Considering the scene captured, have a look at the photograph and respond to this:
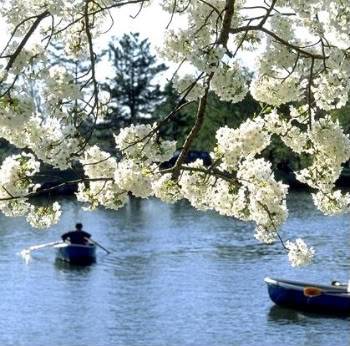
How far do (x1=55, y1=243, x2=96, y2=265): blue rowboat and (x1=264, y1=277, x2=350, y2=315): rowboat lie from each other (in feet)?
29.1

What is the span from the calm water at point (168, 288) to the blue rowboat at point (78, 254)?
0.45 m

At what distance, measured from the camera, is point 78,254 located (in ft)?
104

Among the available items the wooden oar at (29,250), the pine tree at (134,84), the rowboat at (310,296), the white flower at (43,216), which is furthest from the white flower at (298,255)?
the pine tree at (134,84)

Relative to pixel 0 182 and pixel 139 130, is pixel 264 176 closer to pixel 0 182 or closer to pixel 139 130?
pixel 139 130

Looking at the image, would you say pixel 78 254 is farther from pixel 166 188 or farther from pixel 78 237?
pixel 166 188

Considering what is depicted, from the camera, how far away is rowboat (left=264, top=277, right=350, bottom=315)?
77.7 ft

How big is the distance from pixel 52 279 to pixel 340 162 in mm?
23316

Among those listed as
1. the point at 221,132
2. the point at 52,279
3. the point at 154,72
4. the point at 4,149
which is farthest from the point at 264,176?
the point at 154,72

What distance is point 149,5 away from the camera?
6.34 meters

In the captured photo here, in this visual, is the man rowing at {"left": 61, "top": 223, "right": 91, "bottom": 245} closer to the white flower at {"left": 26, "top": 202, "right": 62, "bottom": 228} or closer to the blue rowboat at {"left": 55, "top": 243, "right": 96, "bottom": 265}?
the blue rowboat at {"left": 55, "top": 243, "right": 96, "bottom": 265}

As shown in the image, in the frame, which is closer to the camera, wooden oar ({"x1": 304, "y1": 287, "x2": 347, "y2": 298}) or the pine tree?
wooden oar ({"x1": 304, "y1": 287, "x2": 347, "y2": 298})

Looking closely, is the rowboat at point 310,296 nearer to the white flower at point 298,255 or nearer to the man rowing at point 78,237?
the man rowing at point 78,237

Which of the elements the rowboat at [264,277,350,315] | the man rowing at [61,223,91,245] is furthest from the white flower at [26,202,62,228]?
the man rowing at [61,223,91,245]

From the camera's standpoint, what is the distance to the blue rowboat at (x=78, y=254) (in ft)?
104
